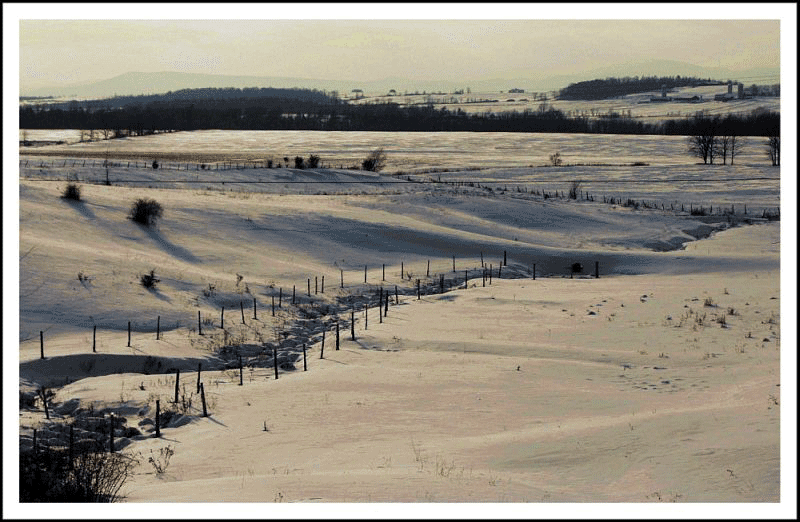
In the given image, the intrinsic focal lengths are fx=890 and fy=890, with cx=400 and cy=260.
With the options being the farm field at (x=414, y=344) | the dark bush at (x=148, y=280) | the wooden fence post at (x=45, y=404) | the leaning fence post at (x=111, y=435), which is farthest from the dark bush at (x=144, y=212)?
the leaning fence post at (x=111, y=435)

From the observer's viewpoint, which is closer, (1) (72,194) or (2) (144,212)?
(2) (144,212)

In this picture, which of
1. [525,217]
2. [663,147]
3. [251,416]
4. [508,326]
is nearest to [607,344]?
[508,326]

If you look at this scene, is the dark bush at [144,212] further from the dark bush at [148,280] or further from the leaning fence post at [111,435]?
the leaning fence post at [111,435]

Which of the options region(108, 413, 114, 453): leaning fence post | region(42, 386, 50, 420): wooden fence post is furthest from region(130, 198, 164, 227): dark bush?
region(108, 413, 114, 453): leaning fence post

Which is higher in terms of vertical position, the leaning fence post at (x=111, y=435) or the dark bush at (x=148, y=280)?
the dark bush at (x=148, y=280)

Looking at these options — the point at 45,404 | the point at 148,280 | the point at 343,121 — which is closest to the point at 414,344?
the point at 148,280

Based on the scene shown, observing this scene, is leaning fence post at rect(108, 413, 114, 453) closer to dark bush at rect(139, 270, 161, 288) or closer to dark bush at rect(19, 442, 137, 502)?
dark bush at rect(19, 442, 137, 502)

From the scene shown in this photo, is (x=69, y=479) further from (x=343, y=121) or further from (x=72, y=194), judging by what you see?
(x=343, y=121)
